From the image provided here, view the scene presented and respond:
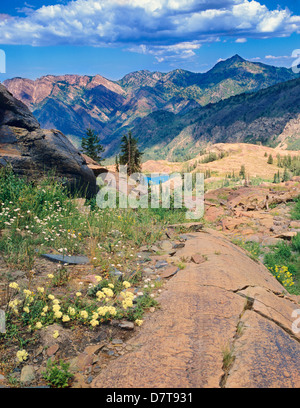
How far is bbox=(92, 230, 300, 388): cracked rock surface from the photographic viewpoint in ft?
9.29

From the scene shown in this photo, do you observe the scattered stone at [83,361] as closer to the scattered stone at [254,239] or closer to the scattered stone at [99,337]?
the scattered stone at [99,337]

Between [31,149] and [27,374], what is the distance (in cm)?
854

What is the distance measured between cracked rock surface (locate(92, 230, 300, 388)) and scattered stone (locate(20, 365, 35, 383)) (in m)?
0.65

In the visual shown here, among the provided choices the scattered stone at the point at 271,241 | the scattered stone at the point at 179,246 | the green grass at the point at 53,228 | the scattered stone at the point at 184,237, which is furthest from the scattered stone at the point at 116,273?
the scattered stone at the point at 271,241

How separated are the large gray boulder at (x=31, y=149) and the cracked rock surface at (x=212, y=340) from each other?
22.3 ft

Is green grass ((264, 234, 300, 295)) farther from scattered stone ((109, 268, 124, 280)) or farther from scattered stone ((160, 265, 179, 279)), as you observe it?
scattered stone ((109, 268, 124, 280))

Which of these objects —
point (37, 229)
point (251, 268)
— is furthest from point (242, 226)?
point (37, 229)

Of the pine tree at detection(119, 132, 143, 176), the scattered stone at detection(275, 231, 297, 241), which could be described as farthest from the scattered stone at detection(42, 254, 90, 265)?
the pine tree at detection(119, 132, 143, 176)

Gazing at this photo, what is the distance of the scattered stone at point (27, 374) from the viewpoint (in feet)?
9.01

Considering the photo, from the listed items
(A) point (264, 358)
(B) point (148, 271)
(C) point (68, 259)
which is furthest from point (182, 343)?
(C) point (68, 259)

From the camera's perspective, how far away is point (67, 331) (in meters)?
3.53

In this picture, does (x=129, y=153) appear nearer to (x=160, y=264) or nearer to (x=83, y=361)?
(x=160, y=264)

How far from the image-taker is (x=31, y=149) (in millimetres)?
9859
